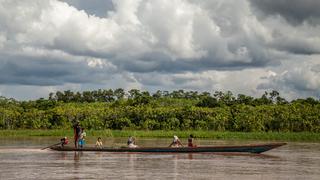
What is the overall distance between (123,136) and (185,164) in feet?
115

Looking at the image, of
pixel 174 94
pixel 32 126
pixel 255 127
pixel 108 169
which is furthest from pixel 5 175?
pixel 174 94

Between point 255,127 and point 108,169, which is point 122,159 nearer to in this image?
point 108,169

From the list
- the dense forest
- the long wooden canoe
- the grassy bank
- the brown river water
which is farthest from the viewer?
the dense forest

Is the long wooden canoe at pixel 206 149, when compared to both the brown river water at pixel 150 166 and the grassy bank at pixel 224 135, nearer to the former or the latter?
the brown river water at pixel 150 166

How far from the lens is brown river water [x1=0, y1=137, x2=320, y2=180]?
22547 millimetres

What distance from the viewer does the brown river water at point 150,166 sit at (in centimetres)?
2255

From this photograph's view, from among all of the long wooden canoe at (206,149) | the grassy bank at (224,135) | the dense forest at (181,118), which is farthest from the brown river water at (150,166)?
the dense forest at (181,118)

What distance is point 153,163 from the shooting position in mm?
27703

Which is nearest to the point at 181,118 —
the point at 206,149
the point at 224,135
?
the point at 224,135

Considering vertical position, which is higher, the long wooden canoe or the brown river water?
the long wooden canoe

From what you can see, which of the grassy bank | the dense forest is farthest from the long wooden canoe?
the dense forest

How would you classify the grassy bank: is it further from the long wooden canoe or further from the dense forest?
the long wooden canoe

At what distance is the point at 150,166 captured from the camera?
26172 mm

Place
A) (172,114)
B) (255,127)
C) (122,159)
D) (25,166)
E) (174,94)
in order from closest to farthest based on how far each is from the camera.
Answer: (25,166), (122,159), (255,127), (172,114), (174,94)
